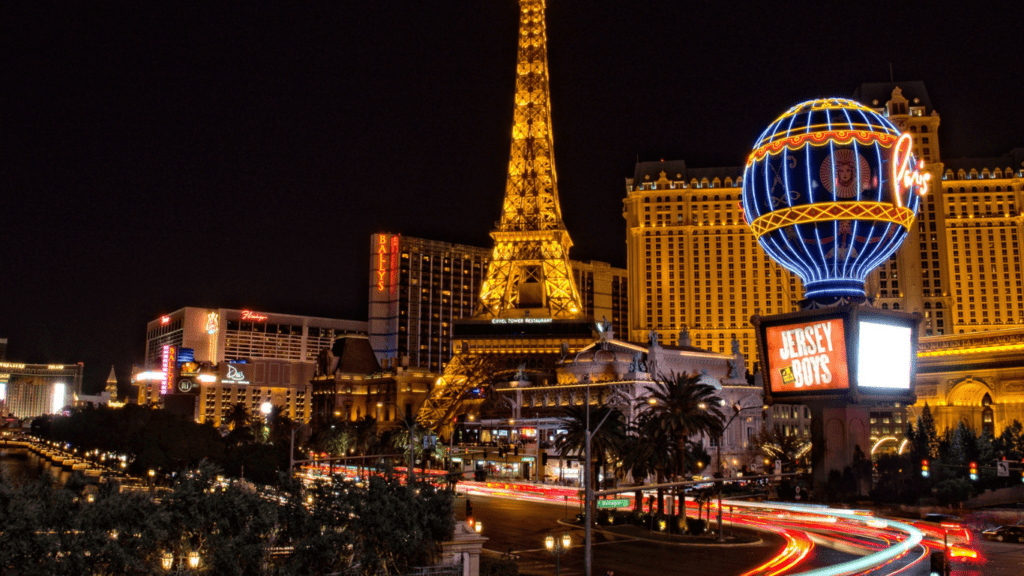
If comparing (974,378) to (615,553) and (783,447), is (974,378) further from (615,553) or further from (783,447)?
(615,553)

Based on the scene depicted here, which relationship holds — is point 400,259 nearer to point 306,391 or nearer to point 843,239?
point 306,391

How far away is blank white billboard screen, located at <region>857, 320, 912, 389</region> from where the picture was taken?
196ft

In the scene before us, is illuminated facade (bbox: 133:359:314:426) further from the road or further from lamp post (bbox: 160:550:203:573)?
lamp post (bbox: 160:550:203:573)

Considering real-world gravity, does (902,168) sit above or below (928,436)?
above

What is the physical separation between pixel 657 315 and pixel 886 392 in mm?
102029

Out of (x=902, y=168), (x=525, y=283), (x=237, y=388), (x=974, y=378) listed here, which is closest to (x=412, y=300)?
(x=237, y=388)

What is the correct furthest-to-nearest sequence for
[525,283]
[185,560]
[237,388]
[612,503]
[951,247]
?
[237,388] < [951,247] < [525,283] < [612,503] < [185,560]

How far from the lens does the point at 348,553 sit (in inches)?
906

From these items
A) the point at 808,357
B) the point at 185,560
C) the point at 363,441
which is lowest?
the point at 185,560

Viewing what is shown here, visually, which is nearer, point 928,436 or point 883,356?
point 883,356

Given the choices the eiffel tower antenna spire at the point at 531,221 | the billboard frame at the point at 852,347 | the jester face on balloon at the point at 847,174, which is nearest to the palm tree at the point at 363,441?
the eiffel tower antenna spire at the point at 531,221

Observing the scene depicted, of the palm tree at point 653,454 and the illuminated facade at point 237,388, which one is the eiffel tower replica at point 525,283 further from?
the illuminated facade at point 237,388

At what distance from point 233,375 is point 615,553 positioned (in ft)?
480

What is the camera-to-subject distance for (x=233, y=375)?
172m
